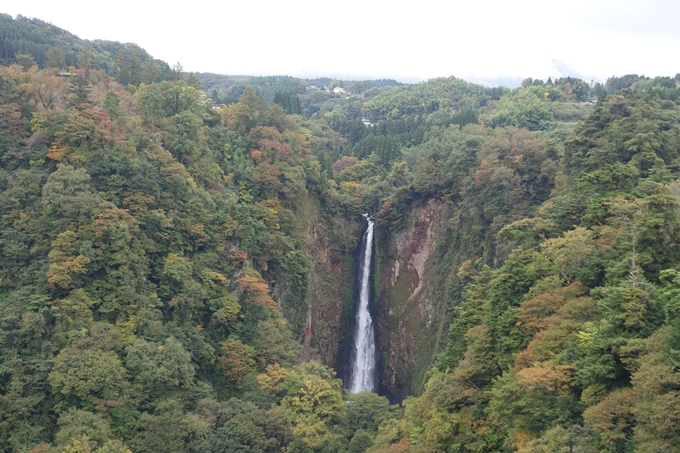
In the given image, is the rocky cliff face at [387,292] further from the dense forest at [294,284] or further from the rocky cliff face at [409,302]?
the dense forest at [294,284]

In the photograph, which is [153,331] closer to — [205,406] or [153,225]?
[205,406]

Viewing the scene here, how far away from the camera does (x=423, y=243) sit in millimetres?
37312

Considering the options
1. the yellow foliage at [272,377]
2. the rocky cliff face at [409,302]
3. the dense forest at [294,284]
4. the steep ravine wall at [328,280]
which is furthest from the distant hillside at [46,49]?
the yellow foliage at [272,377]

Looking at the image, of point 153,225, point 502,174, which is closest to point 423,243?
point 502,174

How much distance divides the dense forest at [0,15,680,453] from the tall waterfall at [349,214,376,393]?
3.07 feet

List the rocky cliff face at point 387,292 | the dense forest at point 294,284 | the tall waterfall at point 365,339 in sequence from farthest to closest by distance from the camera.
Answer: the tall waterfall at point 365,339, the rocky cliff face at point 387,292, the dense forest at point 294,284

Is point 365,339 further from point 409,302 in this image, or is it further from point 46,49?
point 46,49

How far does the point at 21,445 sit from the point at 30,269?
7.04m

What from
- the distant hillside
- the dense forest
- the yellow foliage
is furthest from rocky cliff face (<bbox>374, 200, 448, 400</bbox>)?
the distant hillside

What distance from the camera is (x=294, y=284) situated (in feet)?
107

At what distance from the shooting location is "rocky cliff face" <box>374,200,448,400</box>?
32.7 m

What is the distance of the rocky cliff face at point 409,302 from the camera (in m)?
32.7

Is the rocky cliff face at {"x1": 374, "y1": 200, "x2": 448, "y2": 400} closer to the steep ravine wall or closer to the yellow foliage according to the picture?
the steep ravine wall

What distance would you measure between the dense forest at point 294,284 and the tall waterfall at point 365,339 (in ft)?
3.07
